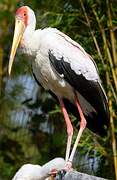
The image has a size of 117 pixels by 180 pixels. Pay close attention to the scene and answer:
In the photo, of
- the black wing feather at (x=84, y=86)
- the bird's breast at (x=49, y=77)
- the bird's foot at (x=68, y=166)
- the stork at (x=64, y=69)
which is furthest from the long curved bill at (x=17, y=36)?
the bird's foot at (x=68, y=166)

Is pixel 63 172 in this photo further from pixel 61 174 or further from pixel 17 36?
pixel 17 36

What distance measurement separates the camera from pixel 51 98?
6.98 metres

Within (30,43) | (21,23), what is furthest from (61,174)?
(21,23)

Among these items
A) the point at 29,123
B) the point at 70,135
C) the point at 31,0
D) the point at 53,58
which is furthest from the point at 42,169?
the point at 29,123

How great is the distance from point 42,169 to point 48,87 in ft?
1.70

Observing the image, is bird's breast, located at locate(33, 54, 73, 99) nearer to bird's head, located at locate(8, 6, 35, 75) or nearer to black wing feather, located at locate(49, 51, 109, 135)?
black wing feather, located at locate(49, 51, 109, 135)

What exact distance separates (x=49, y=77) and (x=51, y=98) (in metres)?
3.07

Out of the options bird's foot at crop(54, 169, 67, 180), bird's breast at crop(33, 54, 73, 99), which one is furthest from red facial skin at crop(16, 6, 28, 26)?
bird's foot at crop(54, 169, 67, 180)

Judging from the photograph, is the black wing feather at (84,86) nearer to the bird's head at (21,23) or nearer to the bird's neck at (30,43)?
the bird's neck at (30,43)

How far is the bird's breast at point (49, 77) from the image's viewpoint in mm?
3887

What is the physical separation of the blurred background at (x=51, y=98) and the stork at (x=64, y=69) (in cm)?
43

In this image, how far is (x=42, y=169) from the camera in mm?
4098

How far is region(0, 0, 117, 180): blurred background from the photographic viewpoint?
4.71 m

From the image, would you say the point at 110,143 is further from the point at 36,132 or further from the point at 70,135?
the point at 36,132
